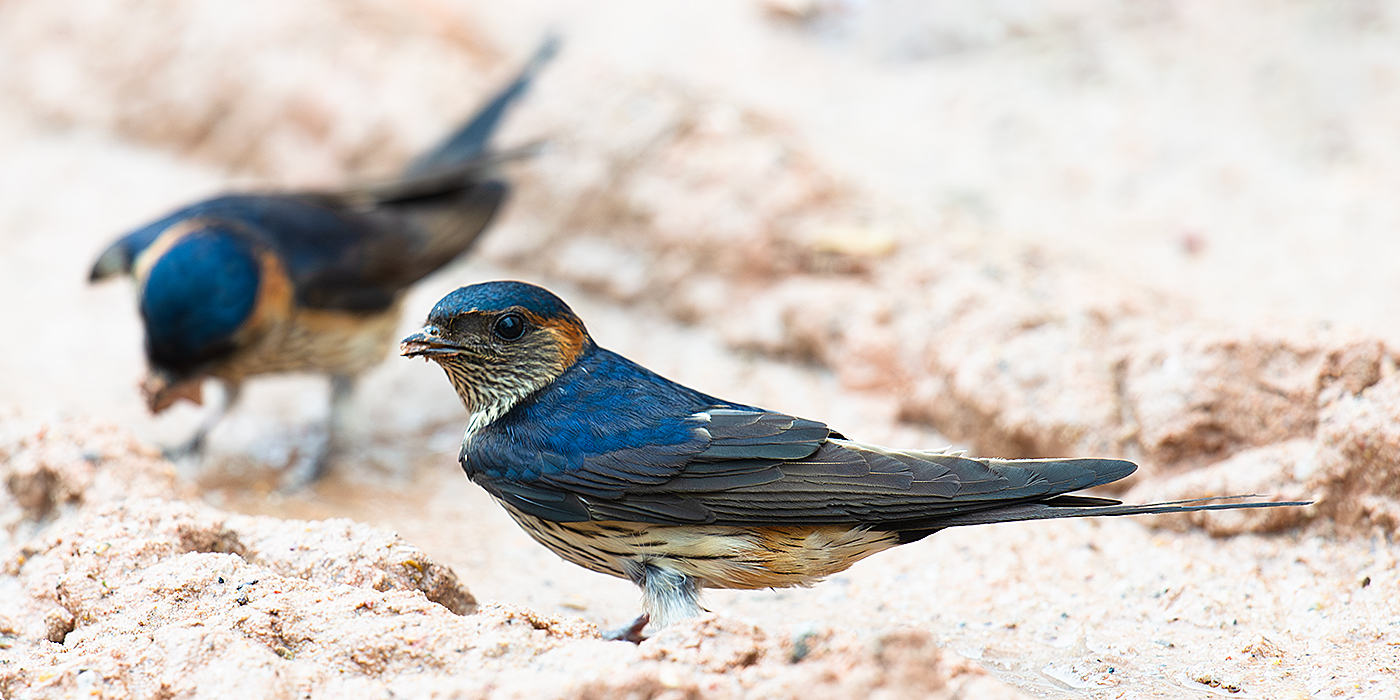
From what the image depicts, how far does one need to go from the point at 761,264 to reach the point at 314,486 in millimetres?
2442

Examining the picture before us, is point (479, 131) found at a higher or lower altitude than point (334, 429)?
higher

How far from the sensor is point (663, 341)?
611cm

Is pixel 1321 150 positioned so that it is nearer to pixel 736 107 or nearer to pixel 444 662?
pixel 736 107

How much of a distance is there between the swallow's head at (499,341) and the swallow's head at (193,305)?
1754 mm

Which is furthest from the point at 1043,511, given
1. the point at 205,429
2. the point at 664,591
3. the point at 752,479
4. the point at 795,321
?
the point at 205,429

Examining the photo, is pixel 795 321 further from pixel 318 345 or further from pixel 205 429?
pixel 205 429

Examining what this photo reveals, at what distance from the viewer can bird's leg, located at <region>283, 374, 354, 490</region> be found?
17.4ft

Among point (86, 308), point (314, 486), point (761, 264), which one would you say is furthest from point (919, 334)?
point (86, 308)

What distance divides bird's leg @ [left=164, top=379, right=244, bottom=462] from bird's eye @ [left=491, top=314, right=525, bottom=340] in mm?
2344

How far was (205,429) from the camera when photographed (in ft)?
17.6

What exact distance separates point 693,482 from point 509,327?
2.50 ft

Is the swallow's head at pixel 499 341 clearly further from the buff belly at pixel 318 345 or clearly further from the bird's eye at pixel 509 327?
the buff belly at pixel 318 345

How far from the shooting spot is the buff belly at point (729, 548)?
3.15m

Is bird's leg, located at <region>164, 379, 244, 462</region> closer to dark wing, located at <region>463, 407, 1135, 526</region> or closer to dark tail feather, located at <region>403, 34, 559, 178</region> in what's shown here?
dark tail feather, located at <region>403, 34, 559, 178</region>
